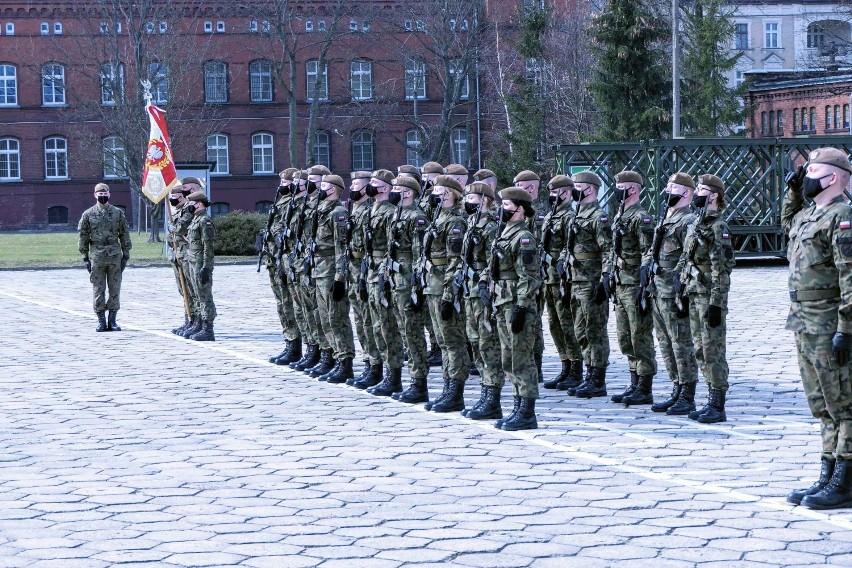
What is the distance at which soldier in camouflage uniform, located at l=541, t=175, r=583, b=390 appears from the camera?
1289 centimetres

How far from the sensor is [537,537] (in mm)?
7293

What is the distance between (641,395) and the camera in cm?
1191

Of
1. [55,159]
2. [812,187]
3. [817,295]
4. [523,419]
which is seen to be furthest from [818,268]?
[55,159]

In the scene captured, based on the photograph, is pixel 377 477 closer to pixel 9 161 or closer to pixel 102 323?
pixel 102 323

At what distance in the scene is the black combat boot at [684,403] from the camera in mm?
11289

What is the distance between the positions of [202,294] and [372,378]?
17.1 feet

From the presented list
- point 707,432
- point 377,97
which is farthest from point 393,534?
point 377,97

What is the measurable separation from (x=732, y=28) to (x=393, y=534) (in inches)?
1885

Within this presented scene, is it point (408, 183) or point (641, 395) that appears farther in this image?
point (408, 183)

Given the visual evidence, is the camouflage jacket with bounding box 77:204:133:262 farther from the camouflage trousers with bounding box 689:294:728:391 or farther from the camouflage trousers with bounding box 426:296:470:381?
the camouflage trousers with bounding box 689:294:728:391

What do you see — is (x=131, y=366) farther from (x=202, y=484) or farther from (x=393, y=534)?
(x=393, y=534)

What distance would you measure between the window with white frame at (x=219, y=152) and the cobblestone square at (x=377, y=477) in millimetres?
51126

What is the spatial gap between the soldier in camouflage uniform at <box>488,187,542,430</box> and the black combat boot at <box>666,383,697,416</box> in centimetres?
130

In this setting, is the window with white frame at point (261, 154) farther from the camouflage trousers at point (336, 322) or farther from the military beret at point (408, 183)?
the military beret at point (408, 183)
